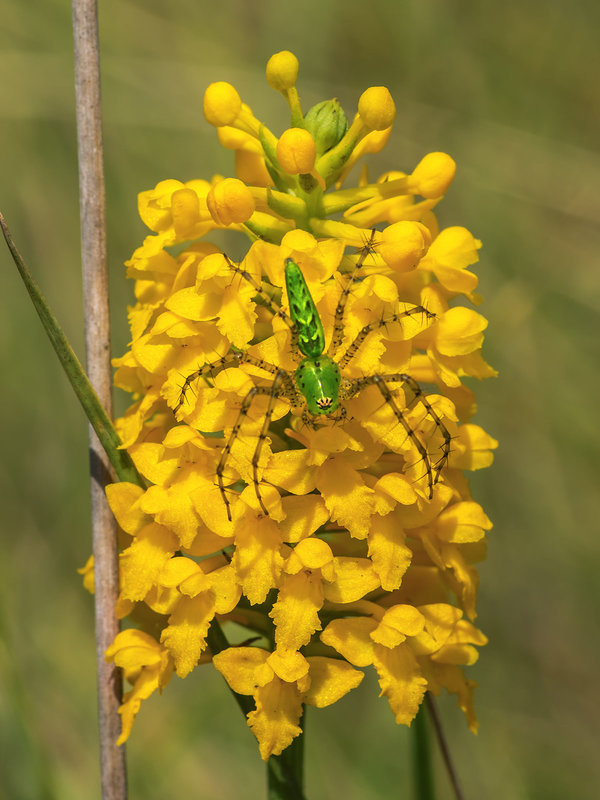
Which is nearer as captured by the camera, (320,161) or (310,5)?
(320,161)

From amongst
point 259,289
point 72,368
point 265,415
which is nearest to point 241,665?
point 265,415

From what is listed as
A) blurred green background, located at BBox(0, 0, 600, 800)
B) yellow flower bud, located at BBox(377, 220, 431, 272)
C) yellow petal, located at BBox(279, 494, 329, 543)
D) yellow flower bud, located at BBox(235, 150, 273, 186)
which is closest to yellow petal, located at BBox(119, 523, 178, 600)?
yellow petal, located at BBox(279, 494, 329, 543)

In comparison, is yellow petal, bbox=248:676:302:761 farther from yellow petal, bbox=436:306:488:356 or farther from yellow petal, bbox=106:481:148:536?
yellow petal, bbox=436:306:488:356

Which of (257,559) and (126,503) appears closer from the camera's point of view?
(257,559)

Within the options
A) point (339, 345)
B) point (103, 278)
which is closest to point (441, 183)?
point (339, 345)

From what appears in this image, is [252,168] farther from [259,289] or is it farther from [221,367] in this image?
[221,367]

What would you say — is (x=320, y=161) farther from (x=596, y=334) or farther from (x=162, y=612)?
(x=596, y=334)

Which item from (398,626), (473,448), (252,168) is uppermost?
(252,168)
